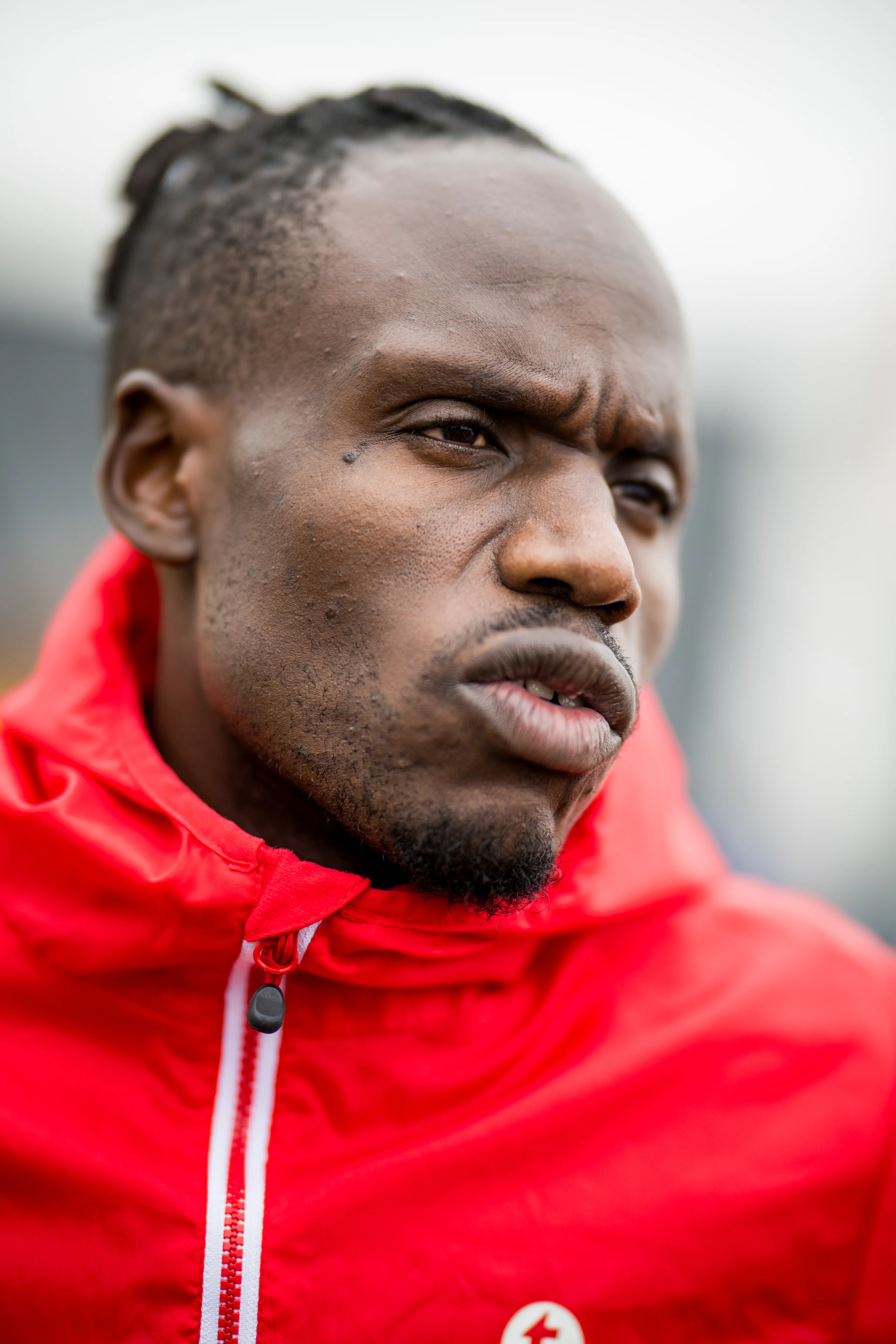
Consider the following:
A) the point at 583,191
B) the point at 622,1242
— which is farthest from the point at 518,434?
the point at 622,1242

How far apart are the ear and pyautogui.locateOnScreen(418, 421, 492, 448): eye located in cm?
42

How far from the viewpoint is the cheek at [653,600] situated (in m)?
1.73

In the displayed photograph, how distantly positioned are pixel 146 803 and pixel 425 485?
675mm

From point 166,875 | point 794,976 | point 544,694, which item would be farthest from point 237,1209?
point 794,976

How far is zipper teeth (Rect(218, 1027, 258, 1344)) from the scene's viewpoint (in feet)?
4.47

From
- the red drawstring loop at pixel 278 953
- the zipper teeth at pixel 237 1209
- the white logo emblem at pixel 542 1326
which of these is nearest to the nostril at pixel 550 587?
the red drawstring loop at pixel 278 953

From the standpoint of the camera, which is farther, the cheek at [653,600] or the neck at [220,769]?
the cheek at [653,600]

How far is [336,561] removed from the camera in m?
1.45

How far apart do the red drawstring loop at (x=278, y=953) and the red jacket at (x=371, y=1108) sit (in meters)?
0.03

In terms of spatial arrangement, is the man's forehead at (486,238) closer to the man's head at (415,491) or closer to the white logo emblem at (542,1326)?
the man's head at (415,491)

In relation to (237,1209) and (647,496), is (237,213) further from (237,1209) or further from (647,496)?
(237,1209)

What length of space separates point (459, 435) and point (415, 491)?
13 cm

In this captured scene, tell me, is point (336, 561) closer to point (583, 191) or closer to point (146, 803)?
point (146, 803)

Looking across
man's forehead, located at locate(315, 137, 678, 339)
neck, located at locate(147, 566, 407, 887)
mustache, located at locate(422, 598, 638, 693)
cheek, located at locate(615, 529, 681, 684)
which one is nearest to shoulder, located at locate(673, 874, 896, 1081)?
cheek, located at locate(615, 529, 681, 684)
